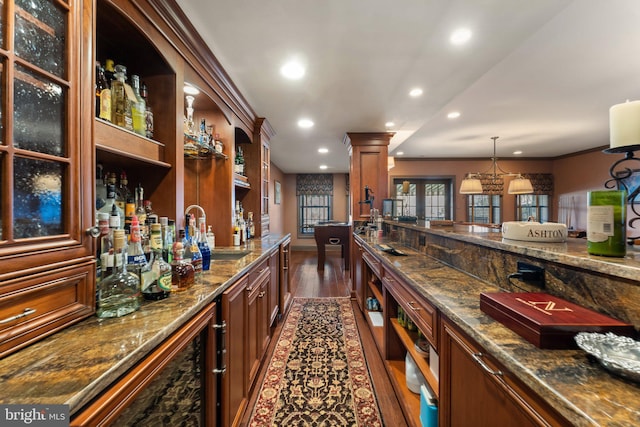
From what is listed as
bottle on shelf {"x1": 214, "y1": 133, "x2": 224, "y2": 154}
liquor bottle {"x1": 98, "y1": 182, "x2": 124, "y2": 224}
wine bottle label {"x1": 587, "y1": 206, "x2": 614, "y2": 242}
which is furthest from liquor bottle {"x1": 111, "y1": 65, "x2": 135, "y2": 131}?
wine bottle label {"x1": 587, "y1": 206, "x2": 614, "y2": 242}

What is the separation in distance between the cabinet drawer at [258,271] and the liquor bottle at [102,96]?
1.06m

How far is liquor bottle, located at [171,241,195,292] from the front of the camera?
41.8 inches

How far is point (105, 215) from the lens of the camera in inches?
36.5

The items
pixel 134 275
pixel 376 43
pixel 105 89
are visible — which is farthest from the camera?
pixel 376 43

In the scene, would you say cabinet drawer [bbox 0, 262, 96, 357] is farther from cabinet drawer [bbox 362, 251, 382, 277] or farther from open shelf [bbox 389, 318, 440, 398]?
cabinet drawer [bbox 362, 251, 382, 277]

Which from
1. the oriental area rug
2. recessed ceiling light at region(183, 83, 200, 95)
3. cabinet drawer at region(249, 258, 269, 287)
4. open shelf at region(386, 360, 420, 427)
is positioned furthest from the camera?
recessed ceiling light at region(183, 83, 200, 95)

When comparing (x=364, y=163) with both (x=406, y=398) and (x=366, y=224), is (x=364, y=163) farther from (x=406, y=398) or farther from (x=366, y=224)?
(x=406, y=398)

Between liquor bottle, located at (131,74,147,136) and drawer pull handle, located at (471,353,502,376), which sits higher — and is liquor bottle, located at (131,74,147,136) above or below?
above

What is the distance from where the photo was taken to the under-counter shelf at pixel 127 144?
101cm

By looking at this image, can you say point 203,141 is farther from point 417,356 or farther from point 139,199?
point 417,356

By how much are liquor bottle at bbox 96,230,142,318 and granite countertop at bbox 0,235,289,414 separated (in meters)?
0.03

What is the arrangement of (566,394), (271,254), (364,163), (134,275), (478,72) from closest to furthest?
(566,394) → (134,275) → (478,72) → (271,254) → (364,163)

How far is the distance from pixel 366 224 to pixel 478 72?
7.42 ft

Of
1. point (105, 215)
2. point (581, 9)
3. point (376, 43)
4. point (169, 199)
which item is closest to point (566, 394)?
point (105, 215)
